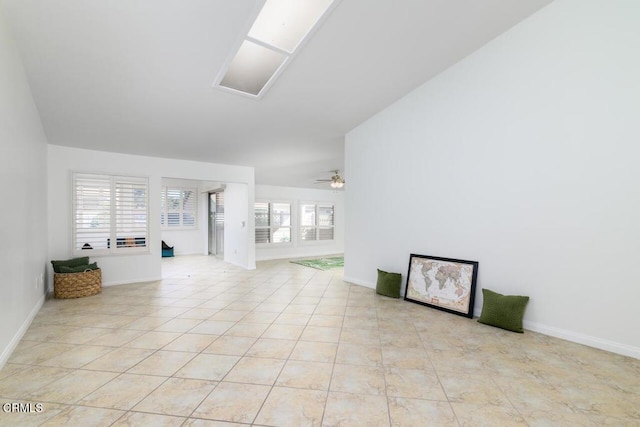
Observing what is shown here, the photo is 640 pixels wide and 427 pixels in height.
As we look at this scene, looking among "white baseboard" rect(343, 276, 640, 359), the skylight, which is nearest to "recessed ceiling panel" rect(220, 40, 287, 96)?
the skylight

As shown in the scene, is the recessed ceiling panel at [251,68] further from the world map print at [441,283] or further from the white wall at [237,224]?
the white wall at [237,224]

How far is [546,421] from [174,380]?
2340 mm

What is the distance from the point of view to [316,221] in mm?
9586

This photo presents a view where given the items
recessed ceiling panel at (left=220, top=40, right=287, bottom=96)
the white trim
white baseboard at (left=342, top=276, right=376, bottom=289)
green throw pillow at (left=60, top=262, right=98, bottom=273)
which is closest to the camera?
recessed ceiling panel at (left=220, top=40, right=287, bottom=96)

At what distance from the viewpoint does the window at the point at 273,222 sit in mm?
8391

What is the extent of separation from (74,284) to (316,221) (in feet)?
21.3

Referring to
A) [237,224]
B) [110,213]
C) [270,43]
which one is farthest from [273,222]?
[270,43]

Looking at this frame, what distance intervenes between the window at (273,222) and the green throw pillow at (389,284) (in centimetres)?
499

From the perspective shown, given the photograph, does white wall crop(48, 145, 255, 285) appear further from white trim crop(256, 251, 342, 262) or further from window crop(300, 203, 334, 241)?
window crop(300, 203, 334, 241)

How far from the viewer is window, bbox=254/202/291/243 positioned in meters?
8.39

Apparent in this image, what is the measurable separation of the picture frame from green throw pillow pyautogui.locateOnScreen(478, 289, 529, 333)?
200mm

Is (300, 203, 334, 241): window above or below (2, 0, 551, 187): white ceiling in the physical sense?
below

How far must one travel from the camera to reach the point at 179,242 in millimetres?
9453

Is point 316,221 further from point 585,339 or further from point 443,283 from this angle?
point 585,339
